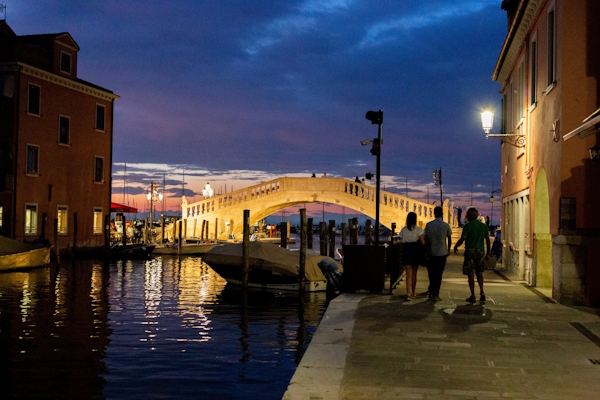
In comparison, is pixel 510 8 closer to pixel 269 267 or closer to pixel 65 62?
pixel 269 267

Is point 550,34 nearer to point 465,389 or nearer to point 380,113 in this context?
point 380,113

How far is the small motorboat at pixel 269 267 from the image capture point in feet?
62.5

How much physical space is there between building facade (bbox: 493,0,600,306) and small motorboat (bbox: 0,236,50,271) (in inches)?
688

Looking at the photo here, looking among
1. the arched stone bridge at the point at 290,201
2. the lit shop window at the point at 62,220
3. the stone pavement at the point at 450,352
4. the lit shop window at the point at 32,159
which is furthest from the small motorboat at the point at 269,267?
the arched stone bridge at the point at 290,201

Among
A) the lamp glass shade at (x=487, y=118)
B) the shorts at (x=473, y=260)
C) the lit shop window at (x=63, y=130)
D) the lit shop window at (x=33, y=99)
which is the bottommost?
the shorts at (x=473, y=260)

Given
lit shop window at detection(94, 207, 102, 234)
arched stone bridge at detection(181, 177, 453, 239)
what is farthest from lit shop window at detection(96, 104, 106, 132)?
arched stone bridge at detection(181, 177, 453, 239)

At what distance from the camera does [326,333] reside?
7.69 m

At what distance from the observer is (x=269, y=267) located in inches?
758

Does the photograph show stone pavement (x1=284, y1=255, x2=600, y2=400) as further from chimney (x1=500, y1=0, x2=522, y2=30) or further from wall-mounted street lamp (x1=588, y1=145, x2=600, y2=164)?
chimney (x1=500, y1=0, x2=522, y2=30)

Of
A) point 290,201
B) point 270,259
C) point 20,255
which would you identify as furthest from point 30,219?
point 290,201

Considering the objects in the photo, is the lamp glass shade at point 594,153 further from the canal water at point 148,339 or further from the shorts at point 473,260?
the canal water at point 148,339

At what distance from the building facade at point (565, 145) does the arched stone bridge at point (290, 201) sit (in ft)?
85.2

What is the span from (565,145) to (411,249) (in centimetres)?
278

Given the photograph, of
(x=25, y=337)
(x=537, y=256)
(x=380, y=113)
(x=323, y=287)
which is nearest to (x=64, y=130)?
(x=323, y=287)
